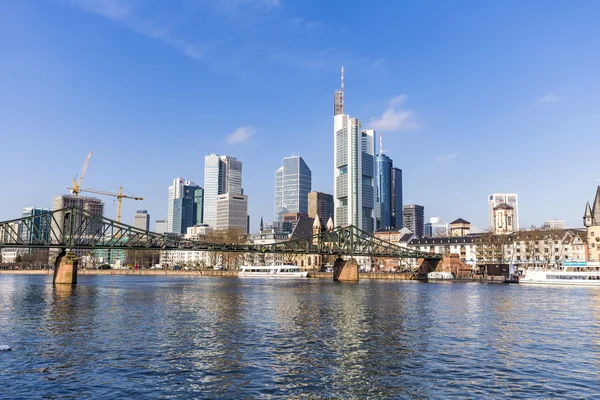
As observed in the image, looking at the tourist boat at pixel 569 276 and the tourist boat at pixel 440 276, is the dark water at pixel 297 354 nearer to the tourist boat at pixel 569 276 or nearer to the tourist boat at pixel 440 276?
the tourist boat at pixel 569 276

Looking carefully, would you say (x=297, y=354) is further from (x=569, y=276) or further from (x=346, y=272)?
(x=346, y=272)

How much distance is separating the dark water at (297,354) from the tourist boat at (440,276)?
409 ft

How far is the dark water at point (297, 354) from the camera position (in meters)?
28.0

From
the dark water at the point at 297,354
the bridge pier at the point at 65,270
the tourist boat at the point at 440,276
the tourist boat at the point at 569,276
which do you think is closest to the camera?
the dark water at the point at 297,354

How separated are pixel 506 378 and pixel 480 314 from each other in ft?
116

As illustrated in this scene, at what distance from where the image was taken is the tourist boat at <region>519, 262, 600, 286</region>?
5592 inches

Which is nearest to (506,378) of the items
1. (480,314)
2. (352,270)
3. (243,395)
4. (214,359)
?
(243,395)

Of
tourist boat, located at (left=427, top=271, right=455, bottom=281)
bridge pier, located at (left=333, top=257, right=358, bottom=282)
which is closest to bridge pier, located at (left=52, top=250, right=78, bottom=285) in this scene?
bridge pier, located at (left=333, top=257, right=358, bottom=282)

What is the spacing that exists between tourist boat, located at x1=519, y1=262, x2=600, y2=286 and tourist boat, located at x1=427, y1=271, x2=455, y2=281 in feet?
100

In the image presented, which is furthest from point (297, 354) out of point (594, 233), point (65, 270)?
point (594, 233)

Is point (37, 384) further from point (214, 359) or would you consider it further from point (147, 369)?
point (214, 359)

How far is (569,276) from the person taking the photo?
145 m

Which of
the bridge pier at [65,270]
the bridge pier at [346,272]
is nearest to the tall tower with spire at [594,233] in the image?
the bridge pier at [346,272]

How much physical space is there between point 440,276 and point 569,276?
51143mm
